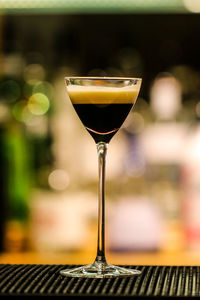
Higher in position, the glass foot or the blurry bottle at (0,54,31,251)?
the blurry bottle at (0,54,31,251)

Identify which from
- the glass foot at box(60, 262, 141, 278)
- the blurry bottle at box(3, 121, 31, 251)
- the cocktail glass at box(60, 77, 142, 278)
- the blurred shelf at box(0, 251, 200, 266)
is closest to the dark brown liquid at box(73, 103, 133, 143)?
the cocktail glass at box(60, 77, 142, 278)

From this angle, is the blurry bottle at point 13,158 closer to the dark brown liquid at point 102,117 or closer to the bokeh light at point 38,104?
the bokeh light at point 38,104

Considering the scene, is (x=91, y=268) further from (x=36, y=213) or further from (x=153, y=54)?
(x=153, y=54)

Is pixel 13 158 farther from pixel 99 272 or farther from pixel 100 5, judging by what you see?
pixel 99 272

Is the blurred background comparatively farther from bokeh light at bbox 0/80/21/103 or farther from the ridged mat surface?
the ridged mat surface

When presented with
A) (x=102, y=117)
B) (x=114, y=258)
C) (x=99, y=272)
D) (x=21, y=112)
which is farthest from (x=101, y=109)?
(x=21, y=112)

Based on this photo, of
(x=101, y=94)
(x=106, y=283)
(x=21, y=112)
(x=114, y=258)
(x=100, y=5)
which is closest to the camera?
(x=106, y=283)
